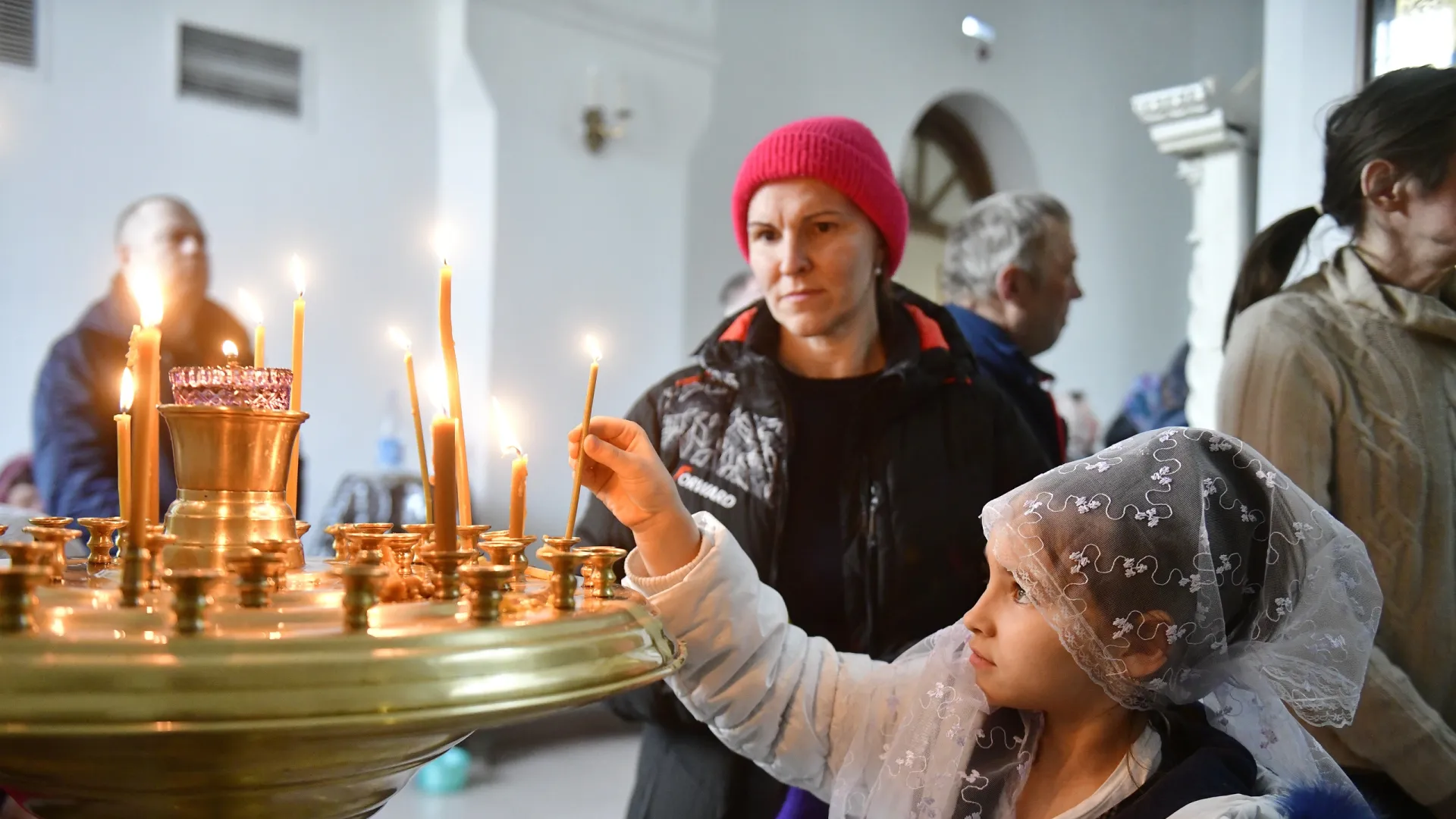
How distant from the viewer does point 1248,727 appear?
3.74 feet

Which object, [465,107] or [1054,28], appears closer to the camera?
[465,107]

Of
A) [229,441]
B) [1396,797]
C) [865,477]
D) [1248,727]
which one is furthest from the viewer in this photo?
[865,477]

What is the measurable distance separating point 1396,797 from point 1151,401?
3989mm

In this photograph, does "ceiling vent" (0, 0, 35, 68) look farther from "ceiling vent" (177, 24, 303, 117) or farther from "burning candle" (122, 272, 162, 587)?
"burning candle" (122, 272, 162, 587)

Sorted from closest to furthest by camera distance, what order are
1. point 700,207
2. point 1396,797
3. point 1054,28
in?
point 1396,797 < point 700,207 < point 1054,28

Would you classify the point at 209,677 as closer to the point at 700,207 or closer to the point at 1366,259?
the point at 1366,259

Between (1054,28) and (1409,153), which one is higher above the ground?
(1054,28)

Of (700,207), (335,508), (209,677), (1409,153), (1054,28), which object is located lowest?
(335,508)

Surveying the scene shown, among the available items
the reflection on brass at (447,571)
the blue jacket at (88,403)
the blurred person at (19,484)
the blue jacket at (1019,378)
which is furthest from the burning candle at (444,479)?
the blurred person at (19,484)

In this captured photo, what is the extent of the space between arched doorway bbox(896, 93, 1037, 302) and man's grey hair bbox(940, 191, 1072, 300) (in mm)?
4716

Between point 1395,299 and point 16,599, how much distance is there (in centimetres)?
145

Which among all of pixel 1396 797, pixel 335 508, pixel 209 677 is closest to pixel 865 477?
pixel 1396 797

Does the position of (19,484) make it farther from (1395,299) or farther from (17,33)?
(1395,299)

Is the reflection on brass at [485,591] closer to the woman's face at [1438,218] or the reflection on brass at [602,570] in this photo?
the reflection on brass at [602,570]
